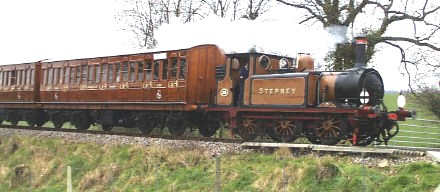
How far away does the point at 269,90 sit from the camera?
13.2m

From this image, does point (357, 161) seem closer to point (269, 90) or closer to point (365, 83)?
point (365, 83)

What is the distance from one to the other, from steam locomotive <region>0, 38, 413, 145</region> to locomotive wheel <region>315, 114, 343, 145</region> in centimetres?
2

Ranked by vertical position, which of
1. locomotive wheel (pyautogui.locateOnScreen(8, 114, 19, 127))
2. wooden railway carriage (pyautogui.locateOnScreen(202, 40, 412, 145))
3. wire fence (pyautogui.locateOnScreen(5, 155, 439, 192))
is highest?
wooden railway carriage (pyautogui.locateOnScreen(202, 40, 412, 145))

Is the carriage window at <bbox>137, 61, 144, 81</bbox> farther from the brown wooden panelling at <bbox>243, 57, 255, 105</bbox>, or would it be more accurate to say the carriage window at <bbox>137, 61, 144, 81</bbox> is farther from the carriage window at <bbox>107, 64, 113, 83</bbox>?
the brown wooden panelling at <bbox>243, 57, 255, 105</bbox>

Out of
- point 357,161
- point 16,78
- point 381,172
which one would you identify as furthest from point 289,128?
point 16,78

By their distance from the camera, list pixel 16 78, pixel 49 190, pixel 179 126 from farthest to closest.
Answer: pixel 16 78
pixel 179 126
pixel 49 190

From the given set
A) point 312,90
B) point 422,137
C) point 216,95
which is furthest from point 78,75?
point 422,137

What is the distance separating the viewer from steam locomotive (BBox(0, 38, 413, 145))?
39.8 ft

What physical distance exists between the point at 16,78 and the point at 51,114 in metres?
3.57

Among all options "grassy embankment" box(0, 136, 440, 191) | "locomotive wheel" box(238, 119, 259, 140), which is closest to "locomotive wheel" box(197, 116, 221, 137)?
"locomotive wheel" box(238, 119, 259, 140)

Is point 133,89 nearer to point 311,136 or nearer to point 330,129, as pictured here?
point 311,136

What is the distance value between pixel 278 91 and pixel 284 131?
99 cm

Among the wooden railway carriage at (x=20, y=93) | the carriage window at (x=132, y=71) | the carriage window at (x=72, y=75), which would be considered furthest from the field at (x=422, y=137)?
the wooden railway carriage at (x=20, y=93)

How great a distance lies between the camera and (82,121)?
20141 mm
